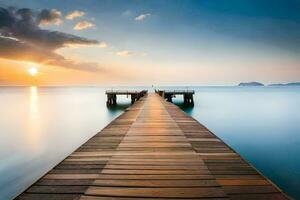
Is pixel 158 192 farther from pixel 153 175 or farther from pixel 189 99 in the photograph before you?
pixel 189 99

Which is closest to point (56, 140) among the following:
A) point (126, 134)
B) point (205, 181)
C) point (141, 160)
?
point (126, 134)

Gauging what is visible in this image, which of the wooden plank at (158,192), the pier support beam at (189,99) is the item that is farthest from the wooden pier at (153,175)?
the pier support beam at (189,99)

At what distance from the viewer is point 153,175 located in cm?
426

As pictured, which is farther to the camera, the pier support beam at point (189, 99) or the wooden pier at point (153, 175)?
the pier support beam at point (189, 99)

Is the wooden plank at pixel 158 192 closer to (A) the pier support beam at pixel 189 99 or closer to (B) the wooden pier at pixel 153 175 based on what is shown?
(B) the wooden pier at pixel 153 175

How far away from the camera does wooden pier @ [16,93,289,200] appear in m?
3.53

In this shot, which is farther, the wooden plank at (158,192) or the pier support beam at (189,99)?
the pier support beam at (189,99)

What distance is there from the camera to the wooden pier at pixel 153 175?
353 cm

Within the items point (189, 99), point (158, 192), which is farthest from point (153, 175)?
point (189, 99)

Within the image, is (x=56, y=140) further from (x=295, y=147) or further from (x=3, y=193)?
(x=295, y=147)

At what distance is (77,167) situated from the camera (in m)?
4.70

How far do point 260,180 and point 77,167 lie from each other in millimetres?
3435

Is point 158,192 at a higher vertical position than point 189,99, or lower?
higher

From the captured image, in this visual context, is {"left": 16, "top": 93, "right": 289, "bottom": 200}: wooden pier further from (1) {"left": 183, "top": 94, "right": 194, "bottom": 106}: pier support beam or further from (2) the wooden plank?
(1) {"left": 183, "top": 94, "right": 194, "bottom": 106}: pier support beam
